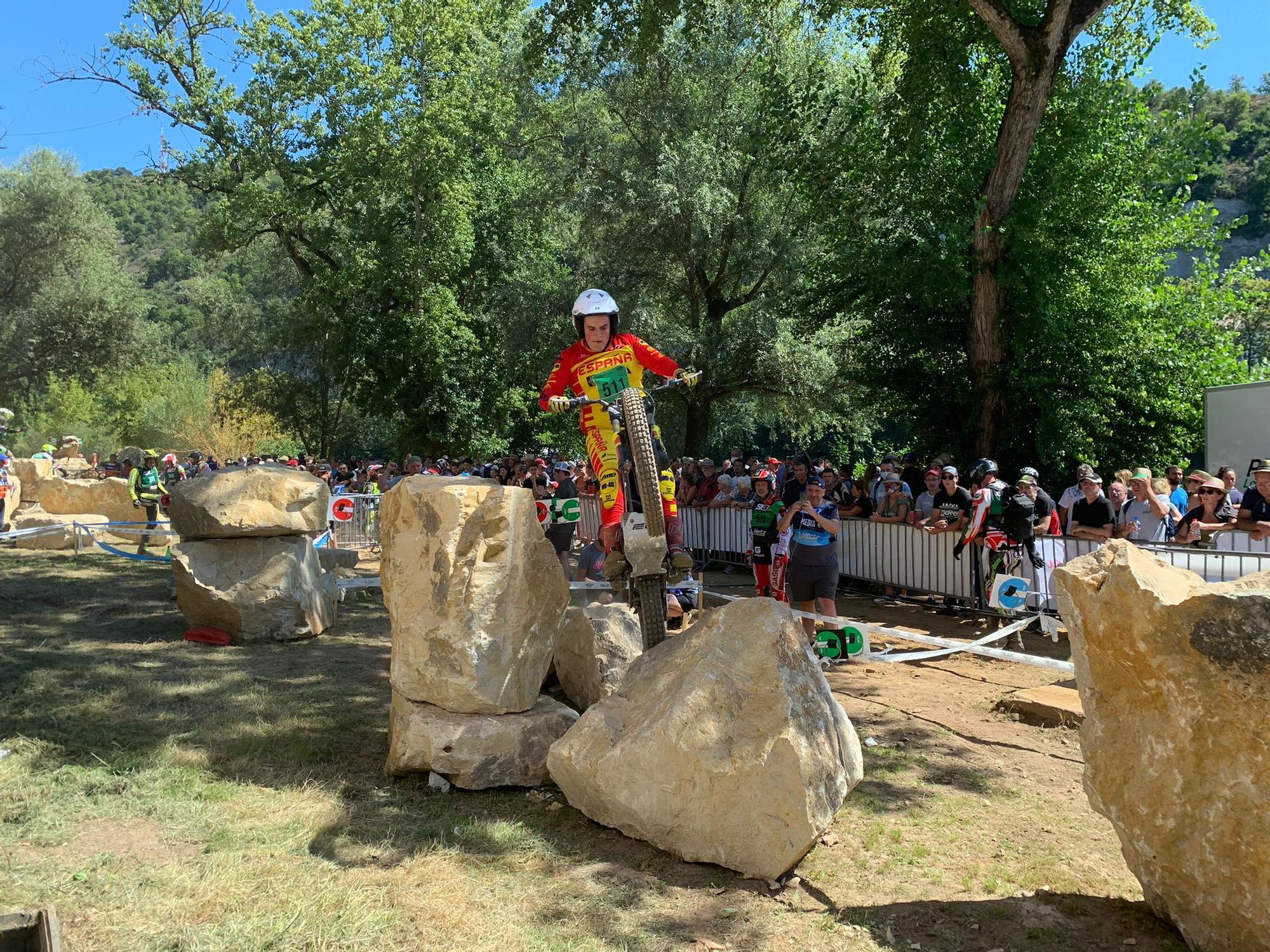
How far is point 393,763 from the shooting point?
5.29 metres

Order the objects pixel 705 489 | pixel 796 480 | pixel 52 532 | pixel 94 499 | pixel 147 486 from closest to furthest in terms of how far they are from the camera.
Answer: pixel 796 480 < pixel 705 489 < pixel 52 532 < pixel 147 486 < pixel 94 499

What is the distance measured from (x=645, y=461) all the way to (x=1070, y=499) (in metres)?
6.69

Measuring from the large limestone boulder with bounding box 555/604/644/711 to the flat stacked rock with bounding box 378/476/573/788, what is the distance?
1.82 feet

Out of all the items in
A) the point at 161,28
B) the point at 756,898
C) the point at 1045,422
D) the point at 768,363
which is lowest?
the point at 756,898

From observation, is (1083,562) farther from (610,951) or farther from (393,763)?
(393,763)

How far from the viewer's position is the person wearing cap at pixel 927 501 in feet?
37.0

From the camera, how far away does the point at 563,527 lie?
469 inches

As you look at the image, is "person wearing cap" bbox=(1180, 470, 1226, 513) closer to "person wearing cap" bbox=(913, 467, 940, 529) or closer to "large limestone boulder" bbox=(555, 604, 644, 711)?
"person wearing cap" bbox=(913, 467, 940, 529)

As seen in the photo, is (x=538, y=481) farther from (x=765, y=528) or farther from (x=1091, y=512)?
(x=1091, y=512)

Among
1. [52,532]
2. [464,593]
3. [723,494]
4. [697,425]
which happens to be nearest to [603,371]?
[464,593]

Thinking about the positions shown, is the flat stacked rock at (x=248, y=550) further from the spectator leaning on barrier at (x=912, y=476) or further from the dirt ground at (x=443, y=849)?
the spectator leaning on barrier at (x=912, y=476)

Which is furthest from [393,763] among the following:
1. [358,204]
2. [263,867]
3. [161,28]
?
[161,28]

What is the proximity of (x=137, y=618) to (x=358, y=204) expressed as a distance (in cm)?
1752

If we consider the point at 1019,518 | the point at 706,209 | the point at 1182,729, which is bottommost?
the point at 1182,729
